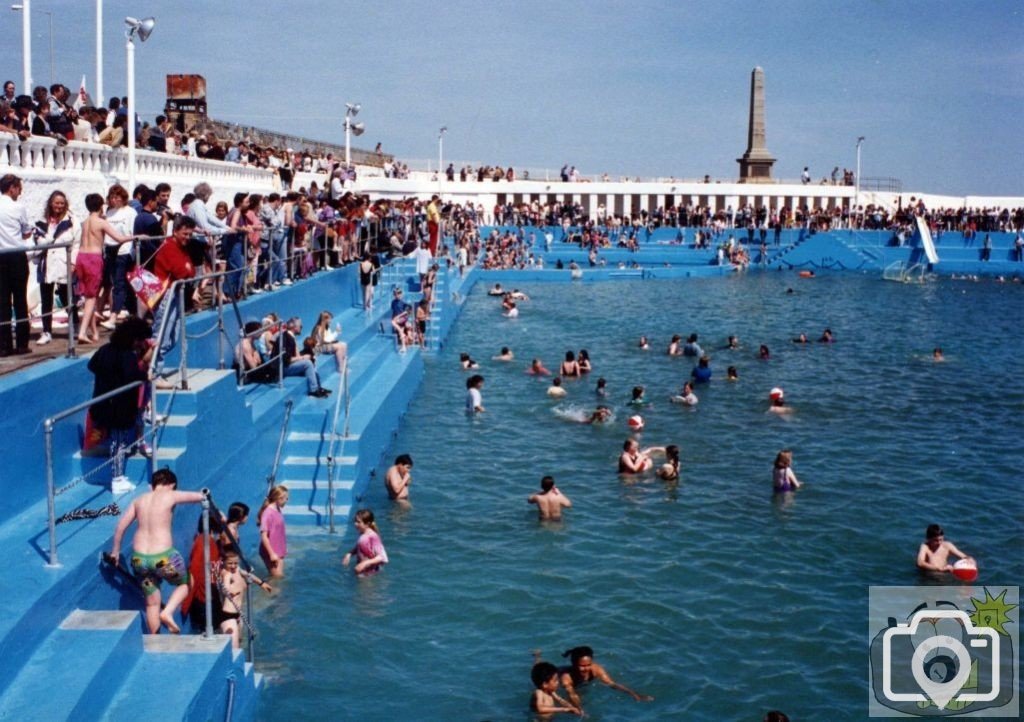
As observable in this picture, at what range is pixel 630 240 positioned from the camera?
195 feet

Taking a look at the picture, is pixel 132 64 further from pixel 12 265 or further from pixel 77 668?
pixel 77 668

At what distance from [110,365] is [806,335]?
2785 centimetres

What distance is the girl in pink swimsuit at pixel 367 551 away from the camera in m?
12.1

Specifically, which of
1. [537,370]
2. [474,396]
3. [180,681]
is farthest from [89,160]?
[537,370]

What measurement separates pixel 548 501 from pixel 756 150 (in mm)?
64713

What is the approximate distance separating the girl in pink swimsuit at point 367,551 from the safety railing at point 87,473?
2881 mm

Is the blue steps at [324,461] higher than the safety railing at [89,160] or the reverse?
the reverse

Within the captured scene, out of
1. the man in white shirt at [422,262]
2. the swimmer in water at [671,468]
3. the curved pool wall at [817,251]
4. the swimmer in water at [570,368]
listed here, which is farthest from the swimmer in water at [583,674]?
the curved pool wall at [817,251]

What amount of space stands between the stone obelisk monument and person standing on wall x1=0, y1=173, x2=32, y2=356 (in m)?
68.2

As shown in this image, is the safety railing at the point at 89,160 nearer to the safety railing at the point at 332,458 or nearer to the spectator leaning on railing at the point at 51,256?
the spectator leaning on railing at the point at 51,256

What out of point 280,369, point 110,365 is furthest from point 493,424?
point 110,365

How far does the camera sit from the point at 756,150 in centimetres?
7500

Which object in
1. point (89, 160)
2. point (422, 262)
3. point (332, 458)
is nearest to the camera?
point (332, 458)

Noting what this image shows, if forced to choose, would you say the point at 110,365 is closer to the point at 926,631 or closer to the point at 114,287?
the point at 114,287
